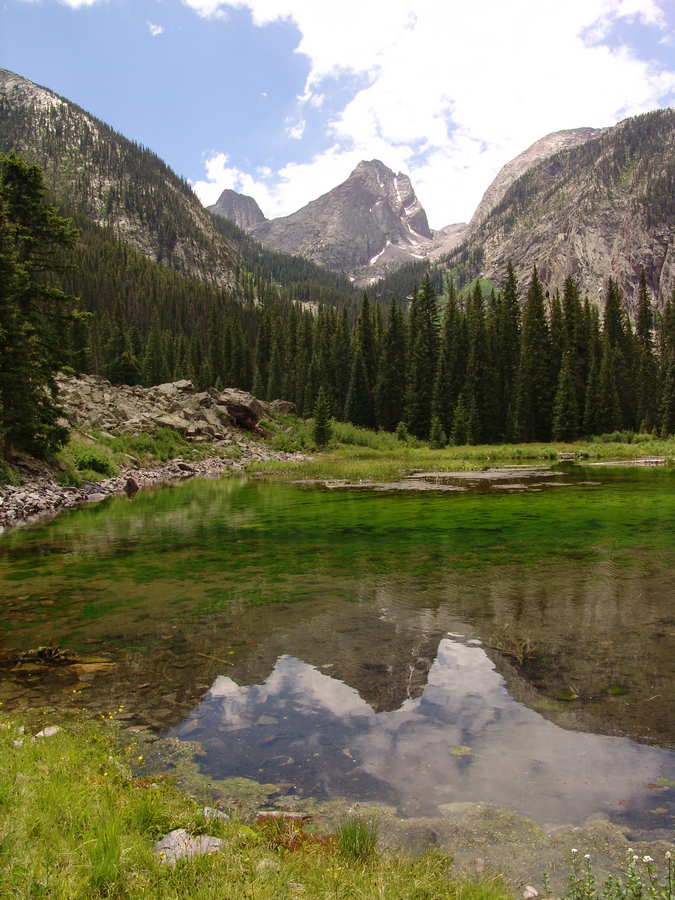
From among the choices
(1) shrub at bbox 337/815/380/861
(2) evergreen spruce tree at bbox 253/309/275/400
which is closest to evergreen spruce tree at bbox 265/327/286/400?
(2) evergreen spruce tree at bbox 253/309/275/400

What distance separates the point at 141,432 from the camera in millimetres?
42375

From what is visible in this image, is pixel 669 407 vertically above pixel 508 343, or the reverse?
pixel 508 343

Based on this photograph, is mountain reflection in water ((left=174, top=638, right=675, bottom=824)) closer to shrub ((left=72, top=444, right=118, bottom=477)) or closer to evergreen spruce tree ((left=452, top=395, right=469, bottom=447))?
shrub ((left=72, top=444, right=118, bottom=477))

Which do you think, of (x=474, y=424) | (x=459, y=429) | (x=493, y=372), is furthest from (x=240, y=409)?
(x=493, y=372)

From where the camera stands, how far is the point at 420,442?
6550 cm

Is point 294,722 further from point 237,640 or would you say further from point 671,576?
point 671,576

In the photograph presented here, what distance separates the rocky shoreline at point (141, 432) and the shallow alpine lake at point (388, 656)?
8.94 meters

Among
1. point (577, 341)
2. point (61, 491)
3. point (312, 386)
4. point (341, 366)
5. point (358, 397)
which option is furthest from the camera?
point (341, 366)

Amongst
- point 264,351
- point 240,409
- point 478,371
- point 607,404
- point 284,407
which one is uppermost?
point 264,351

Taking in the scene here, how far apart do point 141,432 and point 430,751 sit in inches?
1648

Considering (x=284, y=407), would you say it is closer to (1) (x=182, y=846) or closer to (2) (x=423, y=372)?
(2) (x=423, y=372)

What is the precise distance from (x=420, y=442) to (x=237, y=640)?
196 ft

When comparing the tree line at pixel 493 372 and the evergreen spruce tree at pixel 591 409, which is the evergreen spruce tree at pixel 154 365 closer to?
the tree line at pixel 493 372

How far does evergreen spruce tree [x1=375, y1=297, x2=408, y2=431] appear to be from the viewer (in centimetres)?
7619
